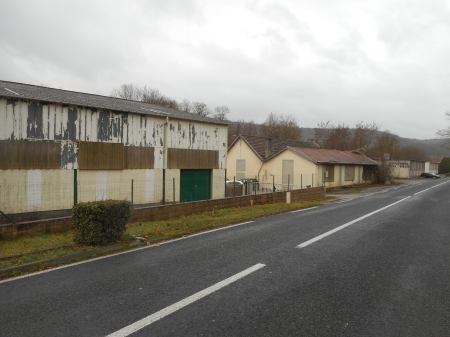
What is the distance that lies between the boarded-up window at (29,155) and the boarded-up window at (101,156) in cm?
101

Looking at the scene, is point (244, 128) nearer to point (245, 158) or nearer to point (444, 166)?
point (245, 158)

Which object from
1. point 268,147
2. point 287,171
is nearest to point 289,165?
point 287,171

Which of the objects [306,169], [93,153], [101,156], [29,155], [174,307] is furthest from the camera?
[306,169]

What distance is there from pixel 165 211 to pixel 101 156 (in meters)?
4.59

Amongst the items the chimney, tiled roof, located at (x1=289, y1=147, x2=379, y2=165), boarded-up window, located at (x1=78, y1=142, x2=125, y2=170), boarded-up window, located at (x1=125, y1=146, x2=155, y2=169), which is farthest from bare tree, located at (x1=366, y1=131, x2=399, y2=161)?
boarded-up window, located at (x1=78, y1=142, x2=125, y2=170)

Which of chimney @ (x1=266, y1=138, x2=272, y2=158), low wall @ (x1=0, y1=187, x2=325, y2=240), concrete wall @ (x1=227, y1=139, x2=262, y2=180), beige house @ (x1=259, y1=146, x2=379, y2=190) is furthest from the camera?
concrete wall @ (x1=227, y1=139, x2=262, y2=180)

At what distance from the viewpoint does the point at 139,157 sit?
15.6 meters

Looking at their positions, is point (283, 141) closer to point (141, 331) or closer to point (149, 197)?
point (149, 197)

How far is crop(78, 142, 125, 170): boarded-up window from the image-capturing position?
1370 centimetres

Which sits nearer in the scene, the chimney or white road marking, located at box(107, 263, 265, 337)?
white road marking, located at box(107, 263, 265, 337)

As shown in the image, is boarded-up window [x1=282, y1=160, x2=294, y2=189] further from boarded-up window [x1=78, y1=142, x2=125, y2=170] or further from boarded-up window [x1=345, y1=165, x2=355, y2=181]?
boarded-up window [x1=78, y1=142, x2=125, y2=170]

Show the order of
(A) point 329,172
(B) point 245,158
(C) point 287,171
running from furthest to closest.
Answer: (B) point 245,158 → (C) point 287,171 → (A) point 329,172

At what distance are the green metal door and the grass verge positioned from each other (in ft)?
14.1

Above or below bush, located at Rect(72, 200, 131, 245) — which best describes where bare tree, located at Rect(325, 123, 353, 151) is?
above
